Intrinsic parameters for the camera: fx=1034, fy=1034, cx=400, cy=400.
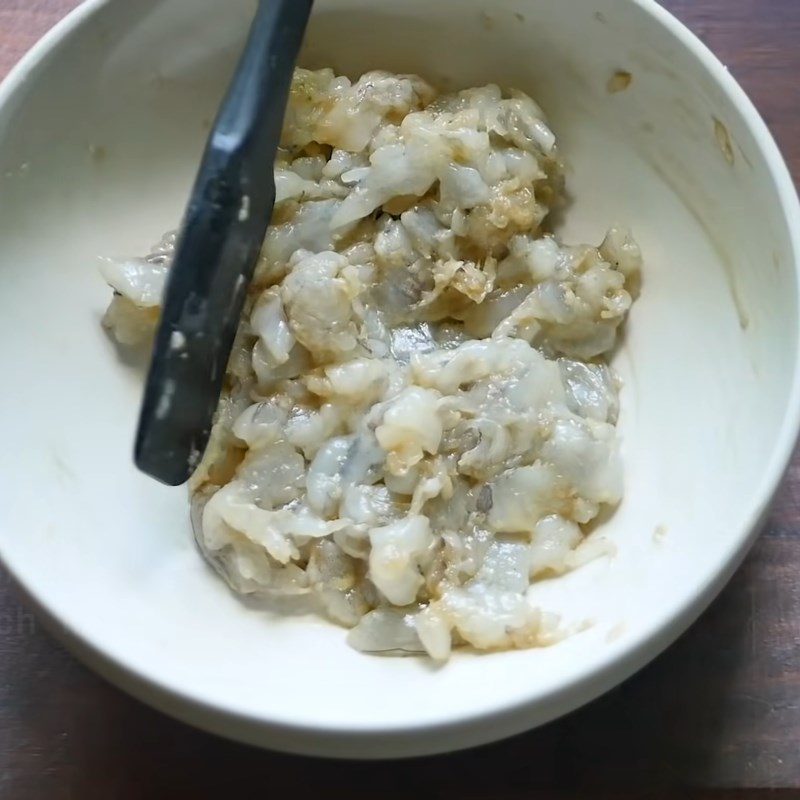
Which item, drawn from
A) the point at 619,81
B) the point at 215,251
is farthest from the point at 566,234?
the point at 215,251

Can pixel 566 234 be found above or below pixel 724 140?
below

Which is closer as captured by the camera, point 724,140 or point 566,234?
point 724,140

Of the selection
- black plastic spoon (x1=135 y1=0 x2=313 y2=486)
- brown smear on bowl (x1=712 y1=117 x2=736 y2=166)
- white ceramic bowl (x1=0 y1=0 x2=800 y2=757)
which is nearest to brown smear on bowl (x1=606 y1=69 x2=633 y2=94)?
white ceramic bowl (x1=0 y1=0 x2=800 y2=757)

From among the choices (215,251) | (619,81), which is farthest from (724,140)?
(215,251)

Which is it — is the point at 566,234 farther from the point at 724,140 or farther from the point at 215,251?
the point at 215,251

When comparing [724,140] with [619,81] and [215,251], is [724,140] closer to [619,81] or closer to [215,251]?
[619,81]

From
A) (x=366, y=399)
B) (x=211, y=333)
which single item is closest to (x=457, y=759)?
(x=366, y=399)
